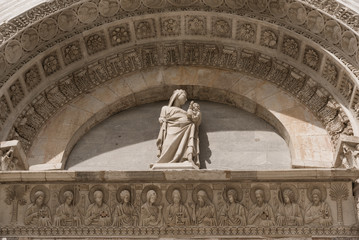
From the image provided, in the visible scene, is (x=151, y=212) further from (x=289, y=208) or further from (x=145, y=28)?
(x=145, y=28)

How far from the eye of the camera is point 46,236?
424 inches

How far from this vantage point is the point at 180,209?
10.9 m

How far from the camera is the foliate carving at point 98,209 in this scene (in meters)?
10.9

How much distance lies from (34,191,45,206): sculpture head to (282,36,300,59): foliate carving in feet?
15.2

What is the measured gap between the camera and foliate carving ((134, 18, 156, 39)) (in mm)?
13227

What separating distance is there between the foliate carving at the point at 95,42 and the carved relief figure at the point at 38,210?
2.98 meters

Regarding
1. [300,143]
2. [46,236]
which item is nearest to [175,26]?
[300,143]

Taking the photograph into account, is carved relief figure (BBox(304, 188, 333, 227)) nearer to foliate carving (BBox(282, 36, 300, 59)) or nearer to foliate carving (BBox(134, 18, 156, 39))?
foliate carving (BBox(282, 36, 300, 59))

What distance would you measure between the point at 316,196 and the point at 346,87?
2088 mm

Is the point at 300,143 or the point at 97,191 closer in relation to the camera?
the point at 97,191

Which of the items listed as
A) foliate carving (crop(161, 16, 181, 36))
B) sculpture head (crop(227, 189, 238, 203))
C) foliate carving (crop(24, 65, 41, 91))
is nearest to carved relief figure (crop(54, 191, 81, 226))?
sculpture head (crop(227, 189, 238, 203))

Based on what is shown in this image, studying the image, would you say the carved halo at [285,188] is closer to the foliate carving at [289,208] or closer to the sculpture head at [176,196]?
the foliate carving at [289,208]

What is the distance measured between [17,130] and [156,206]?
8.88ft

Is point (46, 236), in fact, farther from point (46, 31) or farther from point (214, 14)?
point (214, 14)
